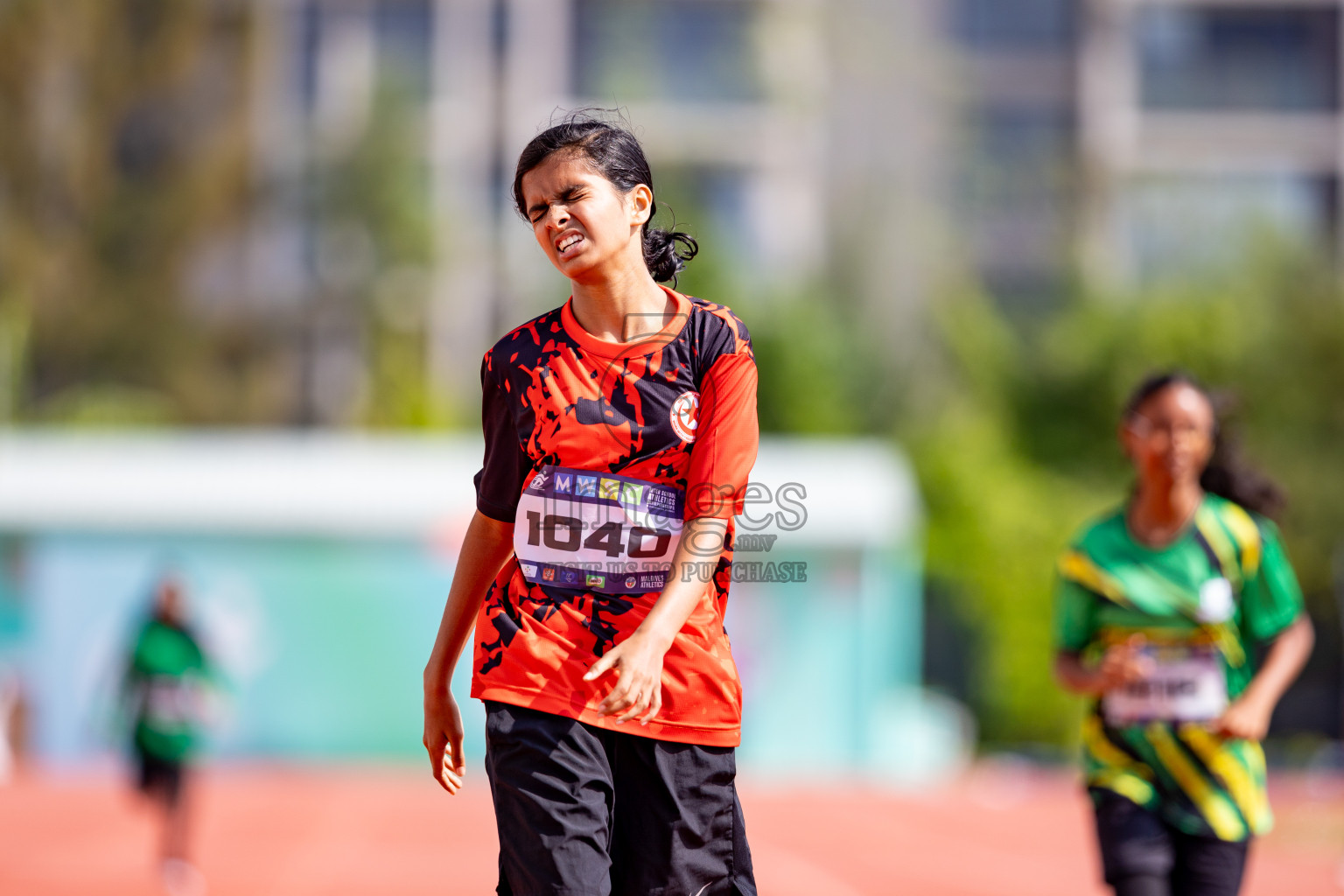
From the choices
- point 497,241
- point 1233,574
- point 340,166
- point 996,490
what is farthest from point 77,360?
point 1233,574

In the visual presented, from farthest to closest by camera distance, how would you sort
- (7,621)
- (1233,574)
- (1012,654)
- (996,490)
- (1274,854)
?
(996,490) → (1012,654) → (7,621) → (1274,854) → (1233,574)

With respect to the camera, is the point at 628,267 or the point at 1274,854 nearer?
the point at 628,267

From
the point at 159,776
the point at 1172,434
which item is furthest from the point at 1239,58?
the point at 1172,434

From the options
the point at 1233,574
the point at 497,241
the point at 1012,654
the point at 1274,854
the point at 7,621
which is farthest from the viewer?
the point at 497,241

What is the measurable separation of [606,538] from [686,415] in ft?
0.87

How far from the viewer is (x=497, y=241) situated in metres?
37.8

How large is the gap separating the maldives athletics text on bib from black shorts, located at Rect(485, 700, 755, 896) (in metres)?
0.26

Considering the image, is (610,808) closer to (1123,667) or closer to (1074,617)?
(1123,667)

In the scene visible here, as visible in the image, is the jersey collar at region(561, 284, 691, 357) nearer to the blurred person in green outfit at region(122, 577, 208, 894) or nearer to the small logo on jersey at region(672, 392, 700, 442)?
the small logo on jersey at region(672, 392, 700, 442)

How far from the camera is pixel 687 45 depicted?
126 ft

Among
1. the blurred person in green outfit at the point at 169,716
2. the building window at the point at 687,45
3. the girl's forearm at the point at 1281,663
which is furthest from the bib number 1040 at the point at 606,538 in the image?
the building window at the point at 687,45

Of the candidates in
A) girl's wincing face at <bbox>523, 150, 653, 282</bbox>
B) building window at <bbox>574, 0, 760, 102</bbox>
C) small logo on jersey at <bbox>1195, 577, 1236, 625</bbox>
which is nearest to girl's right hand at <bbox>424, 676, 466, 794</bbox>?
girl's wincing face at <bbox>523, 150, 653, 282</bbox>

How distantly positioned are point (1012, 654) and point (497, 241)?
20652mm

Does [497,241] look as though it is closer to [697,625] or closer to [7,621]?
[7,621]
